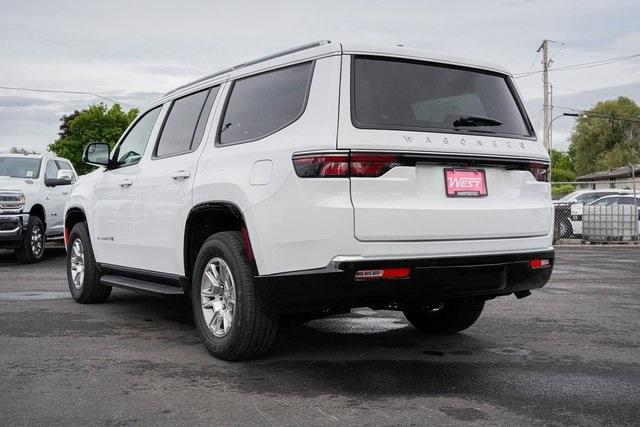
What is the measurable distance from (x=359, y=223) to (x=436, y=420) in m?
1.15

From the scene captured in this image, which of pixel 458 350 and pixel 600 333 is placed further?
pixel 600 333

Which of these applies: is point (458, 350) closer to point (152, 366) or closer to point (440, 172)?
point (440, 172)

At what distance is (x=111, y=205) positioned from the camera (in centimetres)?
698

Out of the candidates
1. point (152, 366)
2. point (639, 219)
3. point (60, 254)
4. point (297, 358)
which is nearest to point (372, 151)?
point (297, 358)

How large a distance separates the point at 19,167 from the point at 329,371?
34.4 ft

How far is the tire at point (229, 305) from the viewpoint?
4.91 meters

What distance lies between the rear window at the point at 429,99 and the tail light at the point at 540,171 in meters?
0.23

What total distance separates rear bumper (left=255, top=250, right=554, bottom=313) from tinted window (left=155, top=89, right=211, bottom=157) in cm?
171

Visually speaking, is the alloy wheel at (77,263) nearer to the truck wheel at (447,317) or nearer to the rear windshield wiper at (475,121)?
the truck wheel at (447,317)

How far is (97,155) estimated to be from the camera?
7.26 metres

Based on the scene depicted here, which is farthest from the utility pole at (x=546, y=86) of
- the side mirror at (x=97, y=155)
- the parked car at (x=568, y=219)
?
the side mirror at (x=97, y=155)

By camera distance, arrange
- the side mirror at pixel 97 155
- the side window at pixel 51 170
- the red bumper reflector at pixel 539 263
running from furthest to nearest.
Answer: the side window at pixel 51 170 → the side mirror at pixel 97 155 → the red bumper reflector at pixel 539 263

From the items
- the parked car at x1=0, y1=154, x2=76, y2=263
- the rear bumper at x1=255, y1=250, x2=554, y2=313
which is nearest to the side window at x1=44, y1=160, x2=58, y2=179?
the parked car at x1=0, y1=154, x2=76, y2=263

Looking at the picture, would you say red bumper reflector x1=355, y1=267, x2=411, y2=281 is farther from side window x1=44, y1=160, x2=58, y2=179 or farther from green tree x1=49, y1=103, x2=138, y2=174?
green tree x1=49, y1=103, x2=138, y2=174
